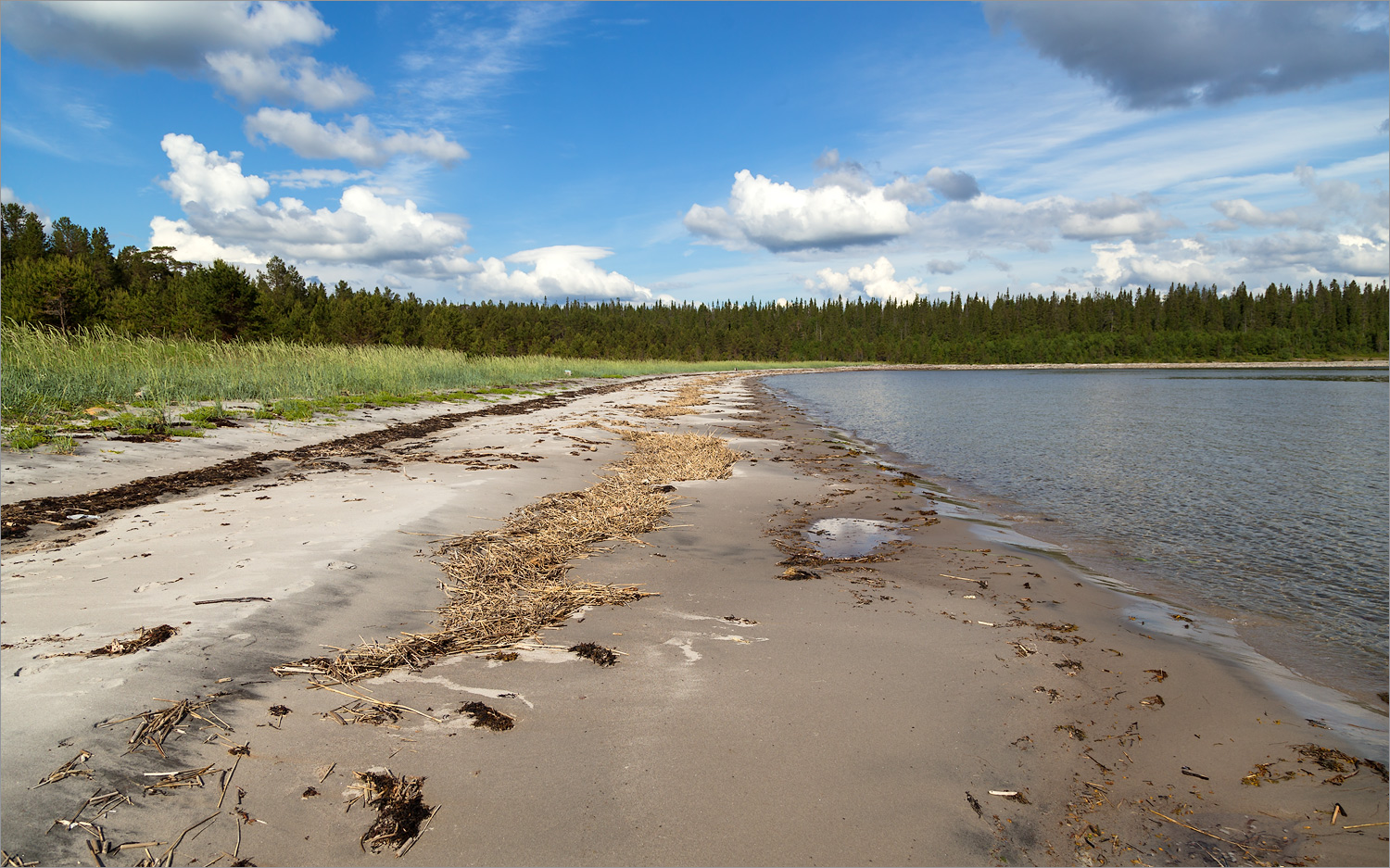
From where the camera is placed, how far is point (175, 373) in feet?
48.6

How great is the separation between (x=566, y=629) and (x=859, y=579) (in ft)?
9.71

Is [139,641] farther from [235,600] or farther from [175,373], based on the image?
[175,373]

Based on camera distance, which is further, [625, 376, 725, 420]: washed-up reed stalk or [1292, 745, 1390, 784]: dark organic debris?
[625, 376, 725, 420]: washed-up reed stalk

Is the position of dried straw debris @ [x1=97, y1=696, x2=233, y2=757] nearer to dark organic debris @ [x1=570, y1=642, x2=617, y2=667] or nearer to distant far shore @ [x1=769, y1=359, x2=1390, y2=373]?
dark organic debris @ [x1=570, y1=642, x2=617, y2=667]

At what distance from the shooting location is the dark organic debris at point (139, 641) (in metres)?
3.34

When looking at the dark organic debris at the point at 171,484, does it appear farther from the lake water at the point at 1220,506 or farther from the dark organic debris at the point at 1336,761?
the lake water at the point at 1220,506

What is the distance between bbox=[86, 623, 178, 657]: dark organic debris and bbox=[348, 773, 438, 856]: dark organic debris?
179 centimetres

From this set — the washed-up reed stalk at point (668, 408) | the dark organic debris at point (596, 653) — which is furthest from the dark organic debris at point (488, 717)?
the washed-up reed stalk at point (668, 408)

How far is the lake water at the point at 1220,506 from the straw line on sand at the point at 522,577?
5.43m

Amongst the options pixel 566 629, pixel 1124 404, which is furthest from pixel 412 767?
pixel 1124 404

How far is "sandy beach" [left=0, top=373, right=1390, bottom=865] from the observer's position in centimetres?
246

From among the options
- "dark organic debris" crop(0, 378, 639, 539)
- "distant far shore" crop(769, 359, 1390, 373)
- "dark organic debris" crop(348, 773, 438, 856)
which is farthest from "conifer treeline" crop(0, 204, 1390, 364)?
"dark organic debris" crop(348, 773, 438, 856)

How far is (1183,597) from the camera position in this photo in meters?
6.26

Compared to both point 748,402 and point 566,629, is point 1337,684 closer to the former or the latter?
point 566,629
